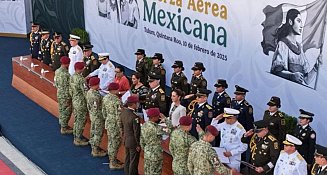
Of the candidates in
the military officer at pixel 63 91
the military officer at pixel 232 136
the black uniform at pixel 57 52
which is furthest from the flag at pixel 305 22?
the black uniform at pixel 57 52

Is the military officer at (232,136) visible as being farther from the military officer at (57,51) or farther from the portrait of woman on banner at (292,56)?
the military officer at (57,51)

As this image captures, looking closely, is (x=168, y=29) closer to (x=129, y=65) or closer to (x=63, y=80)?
(x=129, y=65)

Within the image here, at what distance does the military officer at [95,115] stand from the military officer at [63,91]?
35.4 inches

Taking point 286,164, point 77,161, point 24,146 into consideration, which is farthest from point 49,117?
point 286,164

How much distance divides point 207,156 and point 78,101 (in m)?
3.53

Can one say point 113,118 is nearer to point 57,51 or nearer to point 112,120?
point 112,120

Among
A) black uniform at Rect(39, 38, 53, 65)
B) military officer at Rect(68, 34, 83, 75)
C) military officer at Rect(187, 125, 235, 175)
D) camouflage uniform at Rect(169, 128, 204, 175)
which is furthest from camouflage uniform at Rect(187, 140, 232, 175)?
black uniform at Rect(39, 38, 53, 65)

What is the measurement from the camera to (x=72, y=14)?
15.9 metres

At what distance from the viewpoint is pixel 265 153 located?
698 cm

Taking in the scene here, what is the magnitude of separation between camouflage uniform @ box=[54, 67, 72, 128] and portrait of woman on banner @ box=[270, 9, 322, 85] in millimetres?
3781

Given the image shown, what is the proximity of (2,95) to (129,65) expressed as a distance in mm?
3235

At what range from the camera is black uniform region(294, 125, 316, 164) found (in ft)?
25.1

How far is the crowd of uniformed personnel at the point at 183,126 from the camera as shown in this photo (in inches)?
267

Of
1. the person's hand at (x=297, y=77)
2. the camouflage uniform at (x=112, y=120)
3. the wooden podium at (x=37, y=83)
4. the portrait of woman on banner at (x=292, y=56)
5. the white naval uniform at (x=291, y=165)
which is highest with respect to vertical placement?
the portrait of woman on banner at (x=292, y=56)
